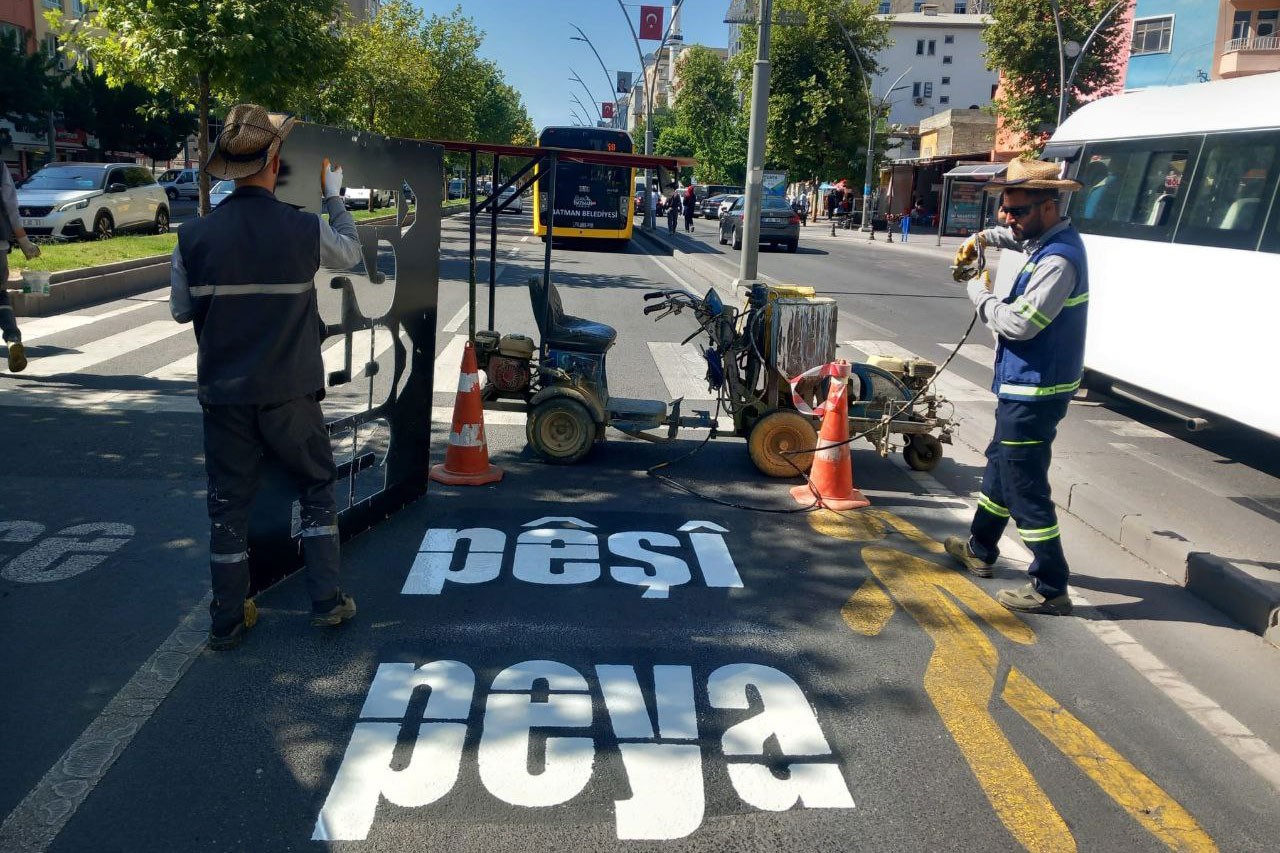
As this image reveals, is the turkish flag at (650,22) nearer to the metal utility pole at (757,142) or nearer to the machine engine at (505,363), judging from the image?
the metal utility pole at (757,142)

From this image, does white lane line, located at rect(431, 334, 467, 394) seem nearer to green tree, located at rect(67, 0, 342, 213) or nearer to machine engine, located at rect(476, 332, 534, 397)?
machine engine, located at rect(476, 332, 534, 397)

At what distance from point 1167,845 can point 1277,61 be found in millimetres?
42028

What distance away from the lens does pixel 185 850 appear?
297 cm

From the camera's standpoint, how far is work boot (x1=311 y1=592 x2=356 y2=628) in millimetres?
4422

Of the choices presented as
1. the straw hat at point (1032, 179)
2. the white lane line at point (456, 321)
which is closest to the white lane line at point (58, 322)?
the white lane line at point (456, 321)

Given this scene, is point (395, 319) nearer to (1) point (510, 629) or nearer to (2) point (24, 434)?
(1) point (510, 629)

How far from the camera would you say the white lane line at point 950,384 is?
33.7 feet

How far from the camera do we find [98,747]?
3.47m

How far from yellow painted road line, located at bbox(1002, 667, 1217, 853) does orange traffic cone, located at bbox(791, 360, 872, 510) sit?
2.36 m

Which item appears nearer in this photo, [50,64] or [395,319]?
[395,319]

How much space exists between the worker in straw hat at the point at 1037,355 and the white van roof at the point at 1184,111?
182 inches

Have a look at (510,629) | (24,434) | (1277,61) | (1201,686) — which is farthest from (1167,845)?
(1277,61)

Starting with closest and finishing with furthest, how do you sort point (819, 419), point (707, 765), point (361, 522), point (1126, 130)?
point (707, 765) < point (361, 522) < point (819, 419) < point (1126, 130)

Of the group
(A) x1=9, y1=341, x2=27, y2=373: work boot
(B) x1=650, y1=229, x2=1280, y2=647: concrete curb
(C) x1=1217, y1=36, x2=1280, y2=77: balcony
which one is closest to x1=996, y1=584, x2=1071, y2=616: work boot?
(B) x1=650, y1=229, x2=1280, y2=647: concrete curb
